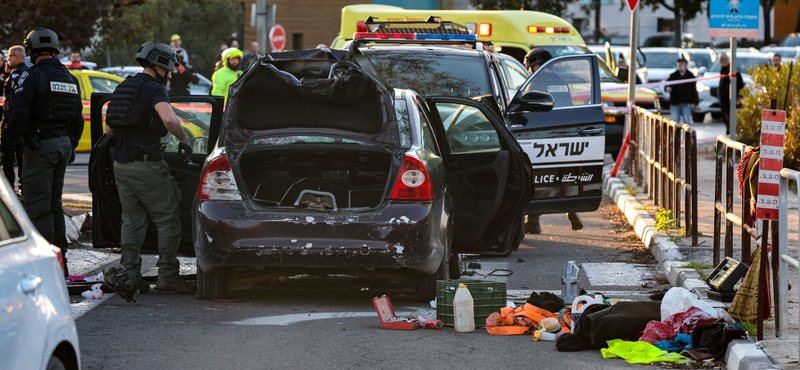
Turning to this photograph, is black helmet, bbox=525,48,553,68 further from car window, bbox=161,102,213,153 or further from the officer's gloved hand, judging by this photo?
the officer's gloved hand

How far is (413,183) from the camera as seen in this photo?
7.15m

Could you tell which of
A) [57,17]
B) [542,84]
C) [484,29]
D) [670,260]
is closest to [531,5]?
[57,17]

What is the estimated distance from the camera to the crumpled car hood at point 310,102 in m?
7.39

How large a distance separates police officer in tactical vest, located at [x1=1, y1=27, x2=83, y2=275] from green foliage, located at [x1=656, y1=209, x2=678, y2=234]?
539cm

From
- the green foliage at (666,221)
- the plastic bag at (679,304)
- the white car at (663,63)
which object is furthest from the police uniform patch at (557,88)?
the white car at (663,63)

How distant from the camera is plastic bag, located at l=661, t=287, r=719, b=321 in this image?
623 cm

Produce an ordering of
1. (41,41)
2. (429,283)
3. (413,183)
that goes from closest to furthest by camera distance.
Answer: (413,183)
(429,283)
(41,41)

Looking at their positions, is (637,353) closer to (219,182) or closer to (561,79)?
(219,182)

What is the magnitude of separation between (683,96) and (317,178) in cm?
1539

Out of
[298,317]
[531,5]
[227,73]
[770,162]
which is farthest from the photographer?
[531,5]

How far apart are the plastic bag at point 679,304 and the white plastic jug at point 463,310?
111 centimetres

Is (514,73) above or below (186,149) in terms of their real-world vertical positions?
above

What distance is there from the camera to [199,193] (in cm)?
724

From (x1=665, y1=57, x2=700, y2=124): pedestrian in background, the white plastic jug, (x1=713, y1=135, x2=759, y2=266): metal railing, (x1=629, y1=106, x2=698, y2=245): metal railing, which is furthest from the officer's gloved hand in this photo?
(x1=665, y1=57, x2=700, y2=124): pedestrian in background
